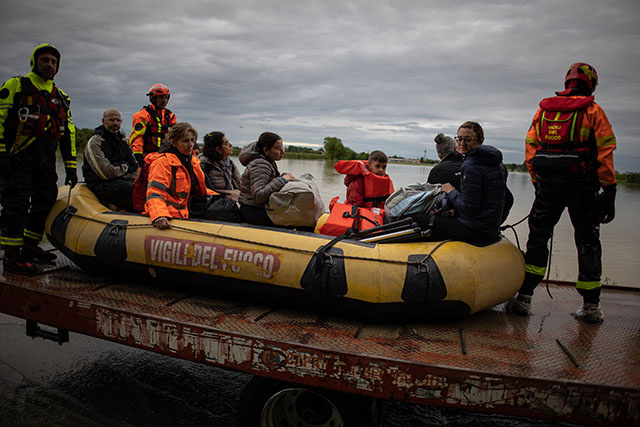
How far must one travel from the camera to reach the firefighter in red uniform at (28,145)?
3752mm

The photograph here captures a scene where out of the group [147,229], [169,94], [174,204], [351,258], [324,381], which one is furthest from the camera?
[169,94]

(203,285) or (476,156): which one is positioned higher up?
(476,156)

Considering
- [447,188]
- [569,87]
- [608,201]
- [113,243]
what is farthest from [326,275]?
[569,87]

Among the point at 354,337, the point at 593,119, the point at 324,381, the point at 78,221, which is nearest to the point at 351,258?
the point at 354,337

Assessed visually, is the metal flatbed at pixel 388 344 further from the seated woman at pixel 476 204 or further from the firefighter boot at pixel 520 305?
the seated woman at pixel 476 204

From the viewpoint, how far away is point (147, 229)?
3.56 m

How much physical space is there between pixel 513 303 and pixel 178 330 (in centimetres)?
260

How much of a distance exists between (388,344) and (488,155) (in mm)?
1614

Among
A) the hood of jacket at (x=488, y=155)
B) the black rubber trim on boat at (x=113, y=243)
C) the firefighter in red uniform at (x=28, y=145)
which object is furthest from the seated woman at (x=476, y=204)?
the firefighter in red uniform at (x=28, y=145)

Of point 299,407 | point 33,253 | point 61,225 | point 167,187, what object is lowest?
point 299,407

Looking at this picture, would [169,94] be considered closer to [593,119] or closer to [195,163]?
Result: [195,163]

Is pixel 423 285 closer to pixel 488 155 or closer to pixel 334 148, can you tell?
pixel 488 155

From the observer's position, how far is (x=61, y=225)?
397cm

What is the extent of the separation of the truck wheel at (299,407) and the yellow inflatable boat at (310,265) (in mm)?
628
